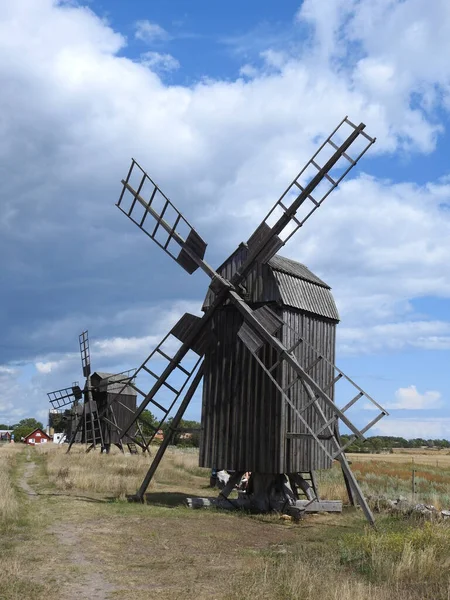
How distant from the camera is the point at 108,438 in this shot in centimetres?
3841

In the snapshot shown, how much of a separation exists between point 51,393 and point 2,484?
26599 mm

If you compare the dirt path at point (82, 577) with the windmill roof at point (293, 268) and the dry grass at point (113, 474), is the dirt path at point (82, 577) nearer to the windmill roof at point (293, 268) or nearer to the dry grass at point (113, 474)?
the dry grass at point (113, 474)

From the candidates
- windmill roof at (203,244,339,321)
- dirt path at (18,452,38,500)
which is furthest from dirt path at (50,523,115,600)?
windmill roof at (203,244,339,321)

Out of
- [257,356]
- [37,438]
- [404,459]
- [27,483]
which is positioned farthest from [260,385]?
[37,438]

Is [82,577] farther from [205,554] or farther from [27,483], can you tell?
[27,483]

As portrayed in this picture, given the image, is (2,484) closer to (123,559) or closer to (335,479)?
(123,559)

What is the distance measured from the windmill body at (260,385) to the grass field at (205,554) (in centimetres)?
155

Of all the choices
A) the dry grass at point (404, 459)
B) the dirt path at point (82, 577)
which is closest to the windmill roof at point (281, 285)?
the dirt path at point (82, 577)

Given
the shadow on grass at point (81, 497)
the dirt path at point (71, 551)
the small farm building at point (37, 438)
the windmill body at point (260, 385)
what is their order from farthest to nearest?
the small farm building at point (37, 438) < the shadow on grass at point (81, 497) < the windmill body at point (260, 385) < the dirt path at point (71, 551)

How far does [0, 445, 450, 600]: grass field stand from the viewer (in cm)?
Answer: 772

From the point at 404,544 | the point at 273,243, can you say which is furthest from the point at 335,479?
the point at 404,544

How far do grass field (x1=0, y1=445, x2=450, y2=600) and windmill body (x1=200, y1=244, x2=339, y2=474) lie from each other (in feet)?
5.08

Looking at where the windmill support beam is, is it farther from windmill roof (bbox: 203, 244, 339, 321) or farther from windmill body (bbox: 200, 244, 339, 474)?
windmill roof (bbox: 203, 244, 339, 321)

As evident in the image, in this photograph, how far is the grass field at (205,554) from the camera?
7.72 meters
